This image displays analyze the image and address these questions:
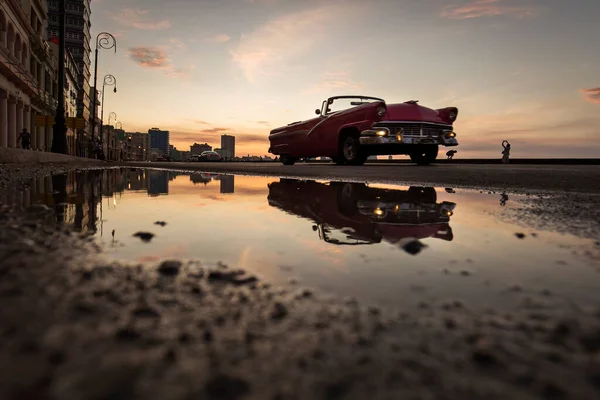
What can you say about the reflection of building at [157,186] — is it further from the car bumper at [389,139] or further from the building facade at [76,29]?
the building facade at [76,29]

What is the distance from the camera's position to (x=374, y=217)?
238 cm

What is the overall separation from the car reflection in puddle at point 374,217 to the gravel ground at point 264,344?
2.44ft

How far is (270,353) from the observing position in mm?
659

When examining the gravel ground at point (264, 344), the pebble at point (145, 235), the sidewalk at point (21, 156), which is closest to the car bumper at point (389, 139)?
the sidewalk at point (21, 156)

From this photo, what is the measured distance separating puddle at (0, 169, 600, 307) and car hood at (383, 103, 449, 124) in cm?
783

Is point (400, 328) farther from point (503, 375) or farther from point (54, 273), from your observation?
point (54, 273)

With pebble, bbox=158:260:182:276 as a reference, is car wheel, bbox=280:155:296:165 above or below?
above

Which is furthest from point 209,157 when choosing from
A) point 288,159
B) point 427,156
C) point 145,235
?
point 145,235

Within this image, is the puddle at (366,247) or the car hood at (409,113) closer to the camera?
the puddle at (366,247)

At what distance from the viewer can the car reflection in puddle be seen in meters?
1.79

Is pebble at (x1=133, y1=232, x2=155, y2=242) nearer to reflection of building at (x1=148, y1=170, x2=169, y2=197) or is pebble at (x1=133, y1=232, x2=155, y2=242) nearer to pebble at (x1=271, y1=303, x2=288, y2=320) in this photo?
pebble at (x1=271, y1=303, x2=288, y2=320)

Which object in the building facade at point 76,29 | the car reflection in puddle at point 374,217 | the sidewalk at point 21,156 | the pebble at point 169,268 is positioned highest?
the building facade at point 76,29

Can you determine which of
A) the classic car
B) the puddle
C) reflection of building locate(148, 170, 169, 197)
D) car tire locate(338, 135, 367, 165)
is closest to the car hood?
car tire locate(338, 135, 367, 165)

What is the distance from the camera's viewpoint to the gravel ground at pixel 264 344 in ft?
1.85
